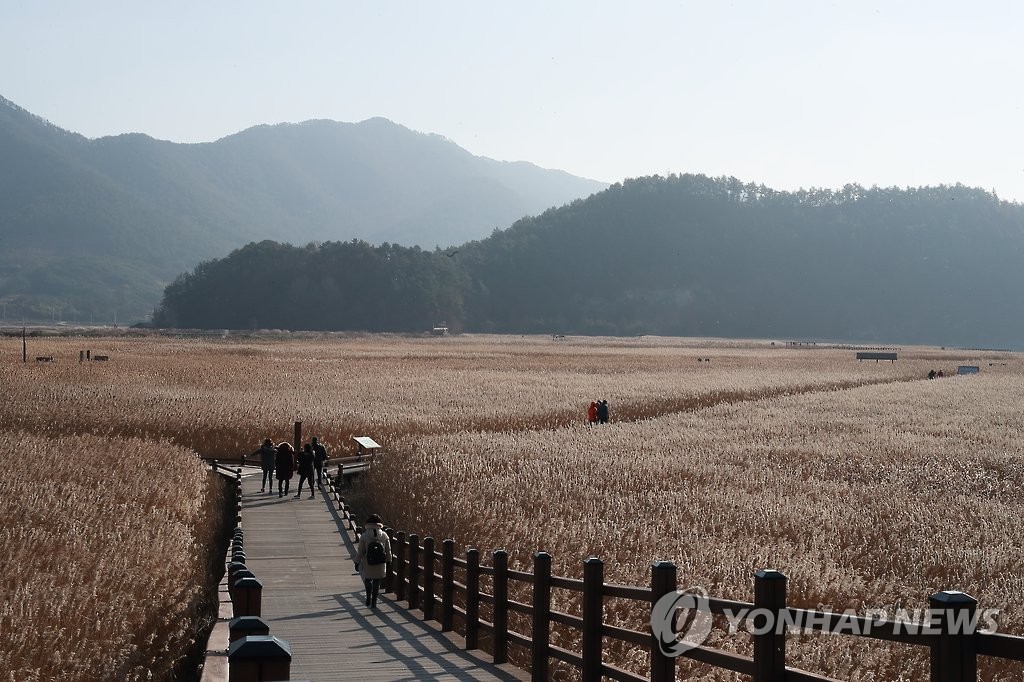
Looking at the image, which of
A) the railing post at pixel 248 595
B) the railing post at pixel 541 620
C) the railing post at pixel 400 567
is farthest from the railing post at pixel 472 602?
the railing post at pixel 400 567

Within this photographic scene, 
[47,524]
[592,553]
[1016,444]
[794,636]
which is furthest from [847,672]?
[1016,444]

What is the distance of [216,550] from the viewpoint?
21297 mm

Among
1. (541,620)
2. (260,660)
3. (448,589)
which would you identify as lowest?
(448,589)

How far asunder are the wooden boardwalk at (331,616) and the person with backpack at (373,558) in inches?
11.4

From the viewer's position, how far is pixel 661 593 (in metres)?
7.37

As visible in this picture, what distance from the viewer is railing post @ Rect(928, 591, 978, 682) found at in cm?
A: 493

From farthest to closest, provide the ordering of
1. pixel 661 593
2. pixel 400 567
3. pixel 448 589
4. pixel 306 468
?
1. pixel 306 468
2. pixel 400 567
3. pixel 448 589
4. pixel 661 593

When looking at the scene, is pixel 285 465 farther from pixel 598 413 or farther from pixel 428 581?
pixel 598 413

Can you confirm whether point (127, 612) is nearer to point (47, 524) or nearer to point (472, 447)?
point (47, 524)

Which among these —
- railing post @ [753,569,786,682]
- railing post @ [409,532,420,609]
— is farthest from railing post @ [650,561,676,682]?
railing post @ [409,532,420,609]

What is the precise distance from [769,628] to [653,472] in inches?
704

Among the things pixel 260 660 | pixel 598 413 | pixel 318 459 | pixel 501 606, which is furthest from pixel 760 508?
pixel 598 413

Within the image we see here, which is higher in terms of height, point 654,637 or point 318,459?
point 654,637

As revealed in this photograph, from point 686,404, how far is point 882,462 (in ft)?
70.0
